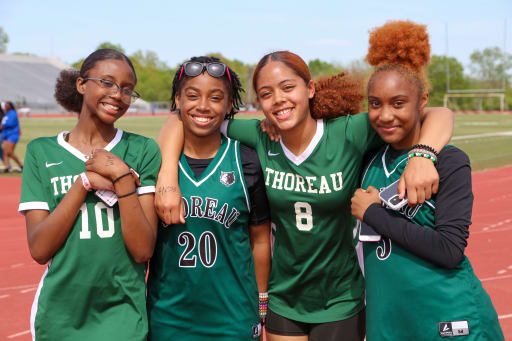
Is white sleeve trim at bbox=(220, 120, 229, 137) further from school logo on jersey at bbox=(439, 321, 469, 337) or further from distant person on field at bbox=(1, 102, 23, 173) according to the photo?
distant person on field at bbox=(1, 102, 23, 173)

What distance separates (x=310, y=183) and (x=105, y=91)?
46.6 inches

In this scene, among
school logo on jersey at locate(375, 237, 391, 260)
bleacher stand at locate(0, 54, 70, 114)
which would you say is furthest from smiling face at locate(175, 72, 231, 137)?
bleacher stand at locate(0, 54, 70, 114)

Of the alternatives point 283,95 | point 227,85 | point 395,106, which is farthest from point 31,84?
point 395,106

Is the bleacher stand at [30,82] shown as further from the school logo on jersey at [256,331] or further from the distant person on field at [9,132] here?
the school logo on jersey at [256,331]

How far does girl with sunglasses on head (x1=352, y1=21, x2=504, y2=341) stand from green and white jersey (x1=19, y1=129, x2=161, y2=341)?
1.18 meters

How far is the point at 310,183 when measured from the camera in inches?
115

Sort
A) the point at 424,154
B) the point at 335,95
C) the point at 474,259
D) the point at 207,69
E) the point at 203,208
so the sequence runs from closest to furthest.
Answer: the point at 424,154, the point at 203,208, the point at 207,69, the point at 335,95, the point at 474,259

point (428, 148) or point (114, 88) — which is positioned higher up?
point (114, 88)

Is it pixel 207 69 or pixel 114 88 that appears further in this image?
pixel 207 69

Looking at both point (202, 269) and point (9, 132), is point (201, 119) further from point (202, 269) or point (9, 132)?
point (9, 132)

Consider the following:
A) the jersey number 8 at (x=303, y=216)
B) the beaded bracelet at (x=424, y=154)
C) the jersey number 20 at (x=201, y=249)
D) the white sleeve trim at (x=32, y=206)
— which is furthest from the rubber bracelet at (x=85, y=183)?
the beaded bracelet at (x=424, y=154)

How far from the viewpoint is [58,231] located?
240 cm

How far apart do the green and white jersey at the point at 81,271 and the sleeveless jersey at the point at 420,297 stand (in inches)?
45.9

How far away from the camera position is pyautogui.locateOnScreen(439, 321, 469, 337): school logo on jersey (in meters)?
2.34
